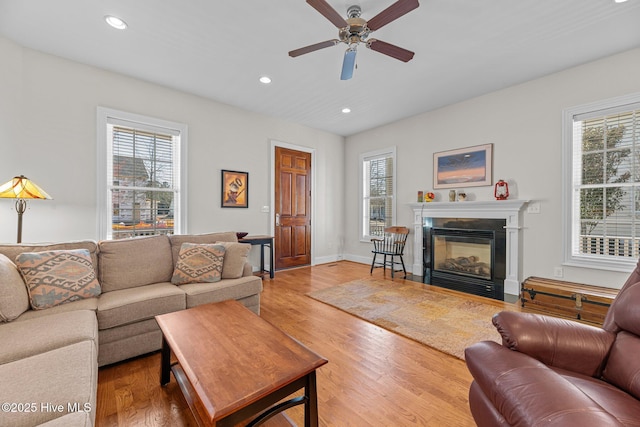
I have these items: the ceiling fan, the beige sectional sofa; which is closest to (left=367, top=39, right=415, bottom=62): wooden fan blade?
the ceiling fan

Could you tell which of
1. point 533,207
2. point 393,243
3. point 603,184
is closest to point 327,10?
point 533,207

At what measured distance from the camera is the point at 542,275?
3430 millimetres

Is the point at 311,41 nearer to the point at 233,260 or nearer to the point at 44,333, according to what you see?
the point at 233,260

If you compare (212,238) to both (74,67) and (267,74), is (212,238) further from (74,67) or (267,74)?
(74,67)

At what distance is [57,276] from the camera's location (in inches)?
77.6

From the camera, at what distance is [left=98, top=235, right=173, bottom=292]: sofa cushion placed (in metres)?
2.35

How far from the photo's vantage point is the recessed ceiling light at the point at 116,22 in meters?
2.38

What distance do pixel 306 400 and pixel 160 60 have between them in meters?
3.65

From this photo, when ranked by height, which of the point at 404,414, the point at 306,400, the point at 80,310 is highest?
the point at 80,310

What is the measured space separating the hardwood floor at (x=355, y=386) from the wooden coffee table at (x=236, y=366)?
0.65 feet

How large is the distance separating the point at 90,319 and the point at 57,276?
0.56m

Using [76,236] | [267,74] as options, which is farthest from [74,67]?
[267,74]

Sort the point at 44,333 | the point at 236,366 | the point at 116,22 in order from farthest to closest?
the point at 116,22 → the point at 44,333 → the point at 236,366

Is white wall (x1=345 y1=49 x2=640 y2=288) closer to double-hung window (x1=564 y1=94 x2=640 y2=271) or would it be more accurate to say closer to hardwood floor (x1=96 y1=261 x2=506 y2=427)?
double-hung window (x1=564 y1=94 x2=640 y2=271)
